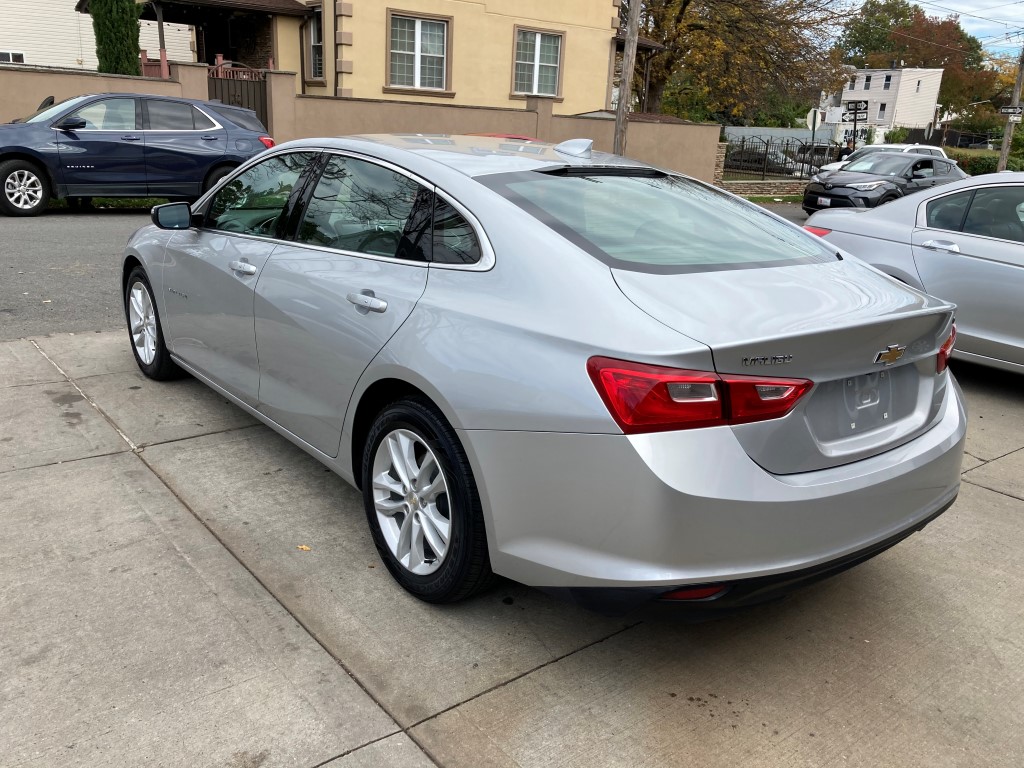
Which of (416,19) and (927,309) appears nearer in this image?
(927,309)

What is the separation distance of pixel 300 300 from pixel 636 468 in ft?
5.88

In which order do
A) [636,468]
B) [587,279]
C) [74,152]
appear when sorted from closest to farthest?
[636,468]
[587,279]
[74,152]

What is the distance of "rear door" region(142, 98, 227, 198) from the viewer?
12820 millimetres

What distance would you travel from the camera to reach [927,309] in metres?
2.93

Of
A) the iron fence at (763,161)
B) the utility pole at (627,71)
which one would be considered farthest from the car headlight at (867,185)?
the iron fence at (763,161)

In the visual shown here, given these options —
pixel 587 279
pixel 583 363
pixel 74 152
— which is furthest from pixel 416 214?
pixel 74 152

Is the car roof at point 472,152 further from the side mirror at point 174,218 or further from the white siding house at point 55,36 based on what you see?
the white siding house at point 55,36

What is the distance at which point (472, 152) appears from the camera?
363 cm

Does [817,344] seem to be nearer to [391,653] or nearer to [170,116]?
[391,653]

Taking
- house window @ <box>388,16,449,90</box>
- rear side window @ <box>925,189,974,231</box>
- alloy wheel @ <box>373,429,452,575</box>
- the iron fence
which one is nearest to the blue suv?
house window @ <box>388,16,449,90</box>

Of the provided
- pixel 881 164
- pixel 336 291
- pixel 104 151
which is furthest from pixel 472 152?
pixel 881 164

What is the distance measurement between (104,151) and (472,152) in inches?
419

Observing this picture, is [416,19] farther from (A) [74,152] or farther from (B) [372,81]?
(A) [74,152]

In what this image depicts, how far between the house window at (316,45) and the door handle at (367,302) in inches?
768
